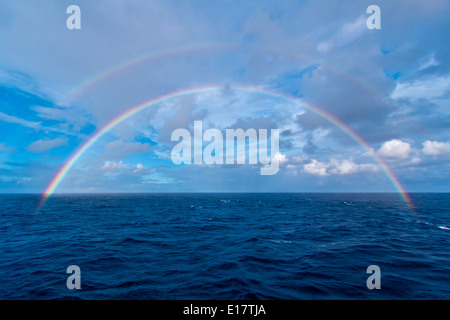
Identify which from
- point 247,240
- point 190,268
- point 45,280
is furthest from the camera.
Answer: point 247,240

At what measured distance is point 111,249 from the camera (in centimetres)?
2214

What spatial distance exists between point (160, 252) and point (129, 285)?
746 centimetres

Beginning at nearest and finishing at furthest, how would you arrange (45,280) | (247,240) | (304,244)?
(45,280) → (304,244) → (247,240)

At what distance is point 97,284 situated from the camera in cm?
1389
